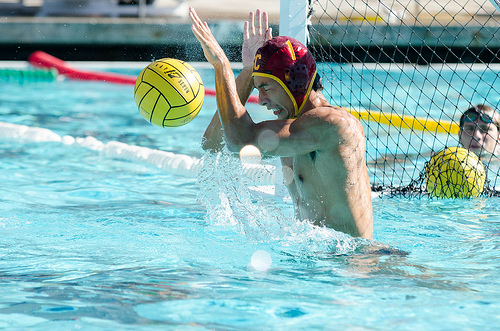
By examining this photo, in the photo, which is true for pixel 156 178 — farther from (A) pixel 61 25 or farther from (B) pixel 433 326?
(A) pixel 61 25

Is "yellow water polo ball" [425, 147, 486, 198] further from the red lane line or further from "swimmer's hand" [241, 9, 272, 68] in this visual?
the red lane line

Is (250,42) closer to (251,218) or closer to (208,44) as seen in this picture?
(208,44)

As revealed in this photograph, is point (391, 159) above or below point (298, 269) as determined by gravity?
above

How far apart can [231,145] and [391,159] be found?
428cm

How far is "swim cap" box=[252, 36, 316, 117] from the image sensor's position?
2736 mm

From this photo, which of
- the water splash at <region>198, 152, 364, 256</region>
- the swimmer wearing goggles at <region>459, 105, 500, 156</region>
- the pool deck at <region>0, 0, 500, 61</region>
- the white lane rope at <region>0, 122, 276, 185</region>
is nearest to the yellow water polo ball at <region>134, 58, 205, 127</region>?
the water splash at <region>198, 152, 364, 256</region>

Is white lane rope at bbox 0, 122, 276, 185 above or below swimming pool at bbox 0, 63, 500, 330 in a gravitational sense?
above

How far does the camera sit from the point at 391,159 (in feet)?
21.9

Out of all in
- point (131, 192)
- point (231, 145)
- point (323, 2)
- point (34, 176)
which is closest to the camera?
point (231, 145)

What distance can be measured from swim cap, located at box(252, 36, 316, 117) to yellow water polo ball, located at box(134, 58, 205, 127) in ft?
2.38

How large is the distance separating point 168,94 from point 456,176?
8.43 feet

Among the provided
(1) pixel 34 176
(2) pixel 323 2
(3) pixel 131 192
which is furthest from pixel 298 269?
(2) pixel 323 2

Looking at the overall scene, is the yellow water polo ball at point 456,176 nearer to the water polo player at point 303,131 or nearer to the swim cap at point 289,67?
the water polo player at point 303,131

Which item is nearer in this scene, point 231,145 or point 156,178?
point 231,145
